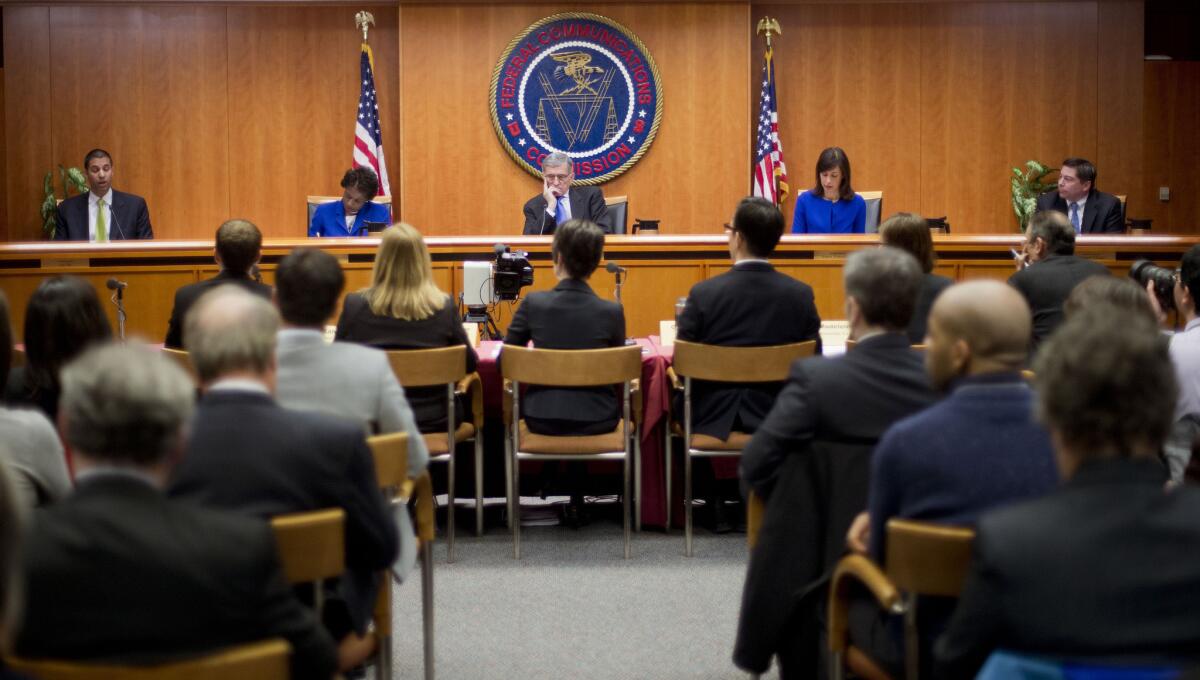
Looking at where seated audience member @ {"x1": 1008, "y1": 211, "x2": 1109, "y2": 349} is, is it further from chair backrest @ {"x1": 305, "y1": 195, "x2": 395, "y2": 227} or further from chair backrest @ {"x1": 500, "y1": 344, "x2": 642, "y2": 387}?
chair backrest @ {"x1": 305, "y1": 195, "x2": 395, "y2": 227}

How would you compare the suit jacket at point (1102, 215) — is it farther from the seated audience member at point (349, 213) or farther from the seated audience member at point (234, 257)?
the seated audience member at point (234, 257)

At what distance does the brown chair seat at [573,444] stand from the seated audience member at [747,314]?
319 mm

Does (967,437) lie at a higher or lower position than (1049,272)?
lower

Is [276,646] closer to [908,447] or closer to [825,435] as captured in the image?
[908,447]

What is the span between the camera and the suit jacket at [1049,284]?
4848mm

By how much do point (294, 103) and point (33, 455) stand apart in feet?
24.9

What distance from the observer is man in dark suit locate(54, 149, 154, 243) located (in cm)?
862

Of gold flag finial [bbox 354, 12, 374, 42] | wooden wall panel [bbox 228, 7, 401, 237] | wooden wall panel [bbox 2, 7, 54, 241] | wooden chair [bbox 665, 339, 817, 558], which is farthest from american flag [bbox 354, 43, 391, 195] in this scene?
wooden chair [bbox 665, 339, 817, 558]

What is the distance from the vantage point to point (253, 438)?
2.29 meters

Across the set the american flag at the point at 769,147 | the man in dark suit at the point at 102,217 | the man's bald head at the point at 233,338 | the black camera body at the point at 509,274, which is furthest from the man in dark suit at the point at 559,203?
the man's bald head at the point at 233,338

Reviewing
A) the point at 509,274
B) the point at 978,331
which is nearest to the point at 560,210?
the point at 509,274

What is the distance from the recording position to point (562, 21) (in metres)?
9.47

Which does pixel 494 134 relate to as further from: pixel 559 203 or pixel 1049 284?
pixel 1049 284

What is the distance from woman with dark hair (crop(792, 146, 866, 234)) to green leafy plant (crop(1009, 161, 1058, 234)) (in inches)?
74.6
